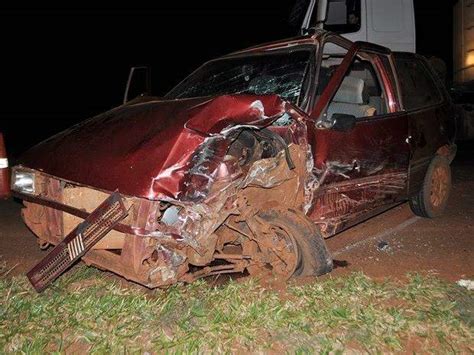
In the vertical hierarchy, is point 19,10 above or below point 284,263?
above

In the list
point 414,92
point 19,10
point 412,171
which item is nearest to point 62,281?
point 412,171

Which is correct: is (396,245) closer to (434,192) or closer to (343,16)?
(434,192)

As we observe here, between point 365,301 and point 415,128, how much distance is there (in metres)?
2.11

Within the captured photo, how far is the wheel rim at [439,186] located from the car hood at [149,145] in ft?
8.77

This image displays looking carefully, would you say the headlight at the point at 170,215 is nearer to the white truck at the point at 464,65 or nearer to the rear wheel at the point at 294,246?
the rear wheel at the point at 294,246

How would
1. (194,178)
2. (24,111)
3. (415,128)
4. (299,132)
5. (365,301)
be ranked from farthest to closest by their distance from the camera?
(24,111) → (415,128) → (299,132) → (365,301) → (194,178)

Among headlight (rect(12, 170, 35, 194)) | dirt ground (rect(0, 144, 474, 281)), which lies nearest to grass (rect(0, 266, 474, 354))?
dirt ground (rect(0, 144, 474, 281))

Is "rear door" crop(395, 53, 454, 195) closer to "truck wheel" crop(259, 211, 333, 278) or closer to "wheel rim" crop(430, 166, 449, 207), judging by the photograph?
"wheel rim" crop(430, 166, 449, 207)

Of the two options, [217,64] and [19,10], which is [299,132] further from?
[19,10]

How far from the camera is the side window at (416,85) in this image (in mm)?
4619

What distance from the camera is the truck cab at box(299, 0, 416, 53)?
7.47 meters

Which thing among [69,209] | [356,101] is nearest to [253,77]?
[356,101]

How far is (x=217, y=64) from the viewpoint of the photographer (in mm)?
4602

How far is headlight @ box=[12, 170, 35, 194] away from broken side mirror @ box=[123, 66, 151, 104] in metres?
Answer: 2.04
